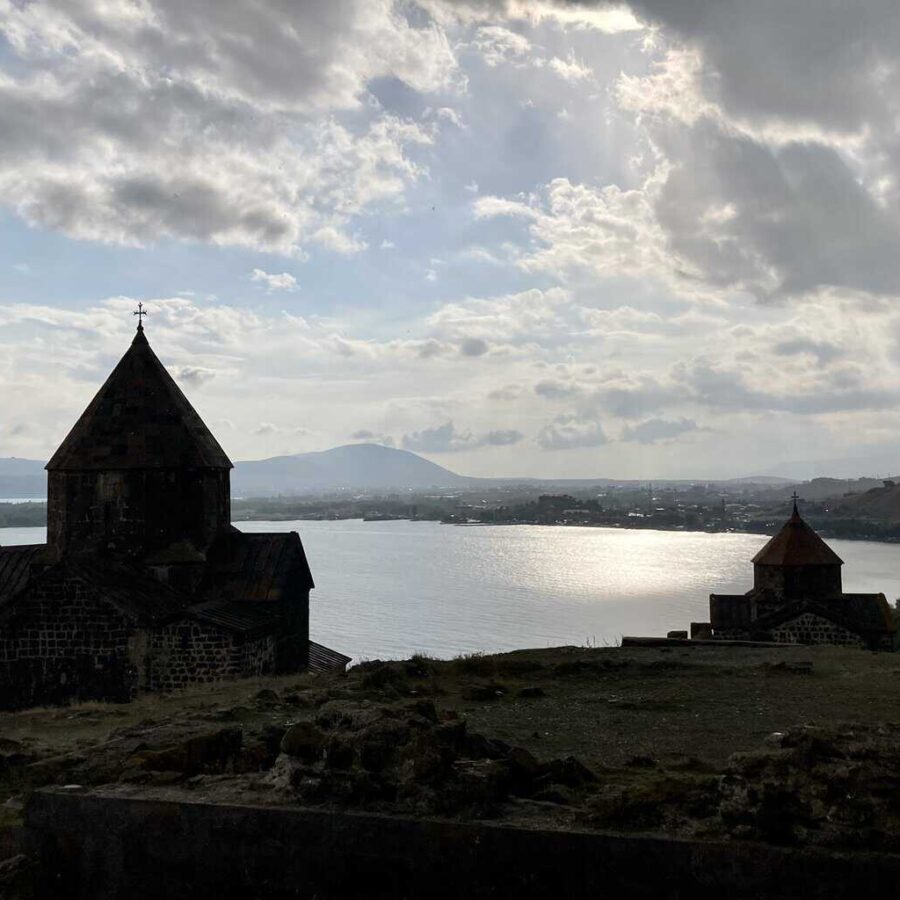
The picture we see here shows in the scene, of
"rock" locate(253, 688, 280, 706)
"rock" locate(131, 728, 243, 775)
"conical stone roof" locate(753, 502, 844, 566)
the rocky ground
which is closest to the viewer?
the rocky ground

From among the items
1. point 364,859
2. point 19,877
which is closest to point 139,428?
point 19,877

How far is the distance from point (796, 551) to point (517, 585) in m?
36.8

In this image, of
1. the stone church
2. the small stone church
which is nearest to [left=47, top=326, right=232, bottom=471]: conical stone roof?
the small stone church

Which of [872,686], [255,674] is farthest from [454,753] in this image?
[255,674]

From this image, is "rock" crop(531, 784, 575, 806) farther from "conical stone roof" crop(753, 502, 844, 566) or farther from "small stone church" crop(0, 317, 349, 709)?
"conical stone roof" crop(753, 502, 844, 566)

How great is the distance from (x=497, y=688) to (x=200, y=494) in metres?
7.69

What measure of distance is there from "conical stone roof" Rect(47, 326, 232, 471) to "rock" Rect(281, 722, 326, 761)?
10825 millimetres

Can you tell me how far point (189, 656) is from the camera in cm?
1327

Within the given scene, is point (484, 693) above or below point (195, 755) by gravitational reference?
below

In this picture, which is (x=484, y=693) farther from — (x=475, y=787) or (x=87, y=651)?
(x=87, y=651)

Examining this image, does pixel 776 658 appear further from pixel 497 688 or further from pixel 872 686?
pixel 497 688

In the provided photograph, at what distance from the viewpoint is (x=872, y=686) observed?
995 centimetres

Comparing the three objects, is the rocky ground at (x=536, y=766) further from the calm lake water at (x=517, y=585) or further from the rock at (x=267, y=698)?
the calm lake water at (x=517, y=585)

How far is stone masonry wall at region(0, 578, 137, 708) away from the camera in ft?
43.2
